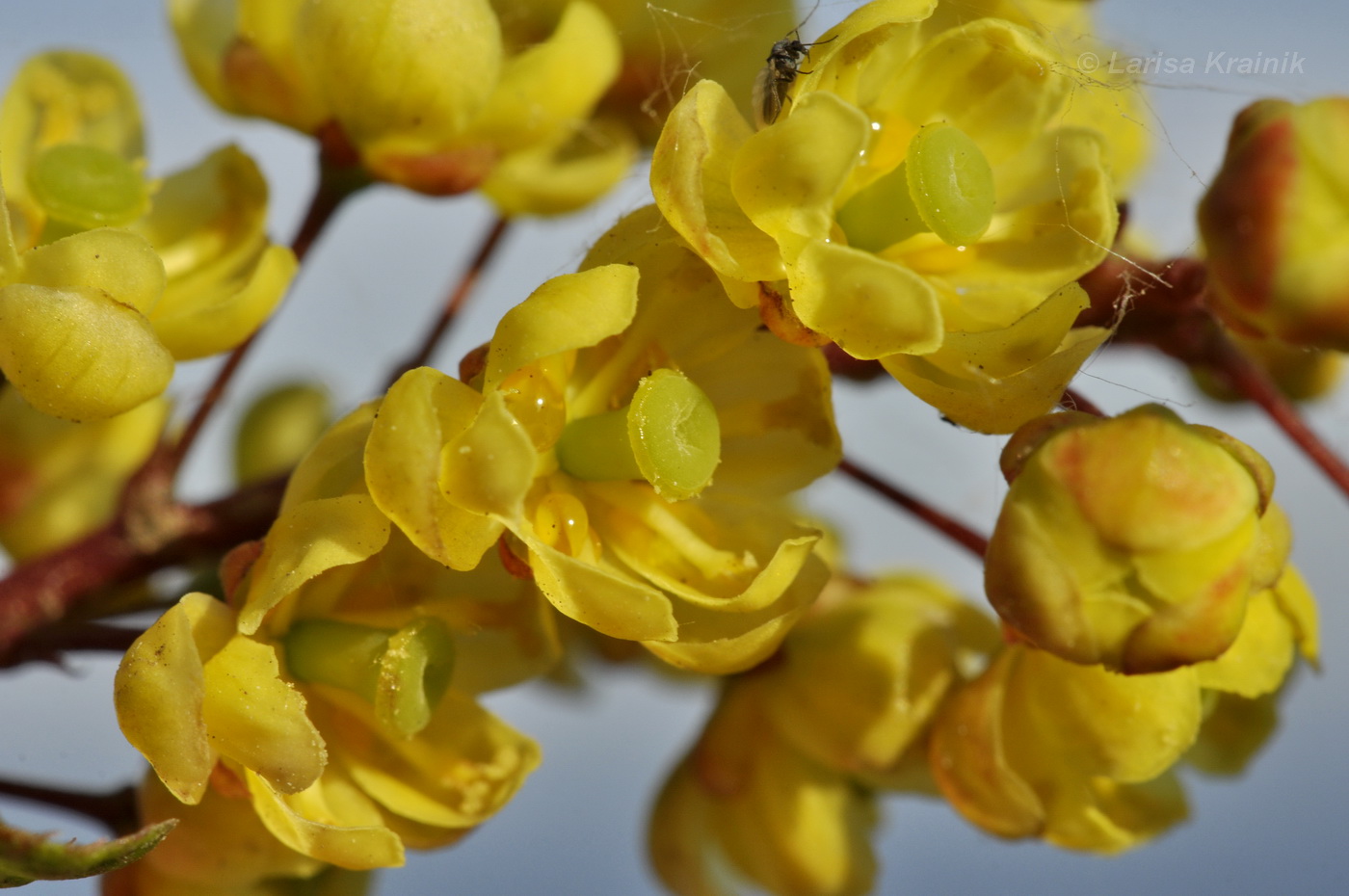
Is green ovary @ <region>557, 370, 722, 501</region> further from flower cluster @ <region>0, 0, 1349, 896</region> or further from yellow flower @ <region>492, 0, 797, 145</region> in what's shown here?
yellow flower @ <region>492, 0, 797, 145</region>

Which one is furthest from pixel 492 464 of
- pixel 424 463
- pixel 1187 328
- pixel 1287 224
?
pixel 1187 328

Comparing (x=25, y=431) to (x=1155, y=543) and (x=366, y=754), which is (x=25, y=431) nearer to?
(x=366, y=754)

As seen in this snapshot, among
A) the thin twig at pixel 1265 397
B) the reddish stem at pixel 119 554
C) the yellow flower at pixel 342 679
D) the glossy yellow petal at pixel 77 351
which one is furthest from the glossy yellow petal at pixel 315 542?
the thin twig at pixel 1265 397

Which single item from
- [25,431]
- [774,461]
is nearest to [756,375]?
[774,461]

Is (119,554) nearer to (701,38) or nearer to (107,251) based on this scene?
(107,251)

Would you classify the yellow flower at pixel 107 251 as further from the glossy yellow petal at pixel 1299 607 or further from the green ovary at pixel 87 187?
the glossy yellow petal at pixel 1299 607
